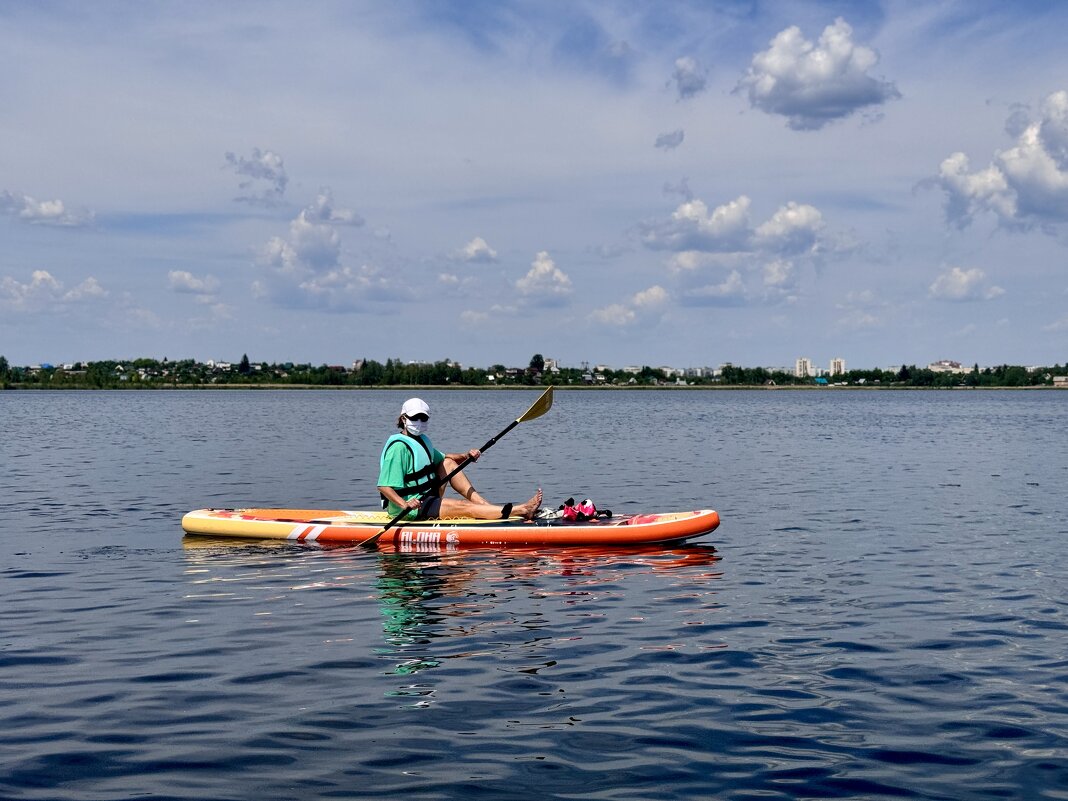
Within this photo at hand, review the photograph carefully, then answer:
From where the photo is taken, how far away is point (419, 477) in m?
16.1

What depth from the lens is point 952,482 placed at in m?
27.8

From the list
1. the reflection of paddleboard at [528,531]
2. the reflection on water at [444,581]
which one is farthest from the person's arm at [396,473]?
the reflection on water at [444,581]

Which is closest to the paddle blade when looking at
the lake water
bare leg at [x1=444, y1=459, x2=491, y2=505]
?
bare leg at [x1=444, y1=459, x2=491, y2=505]

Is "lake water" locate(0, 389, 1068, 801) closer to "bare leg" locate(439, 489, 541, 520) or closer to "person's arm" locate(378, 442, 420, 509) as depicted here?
"bare leg" locate(439, 489, 541, 520)

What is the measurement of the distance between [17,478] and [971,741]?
93.3ft

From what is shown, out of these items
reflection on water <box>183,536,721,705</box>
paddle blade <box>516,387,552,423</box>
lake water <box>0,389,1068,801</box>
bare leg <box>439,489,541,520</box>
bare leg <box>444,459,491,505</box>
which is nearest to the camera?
lake water <box>0,389,1068,801</box>

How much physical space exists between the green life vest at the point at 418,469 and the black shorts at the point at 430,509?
0.22m

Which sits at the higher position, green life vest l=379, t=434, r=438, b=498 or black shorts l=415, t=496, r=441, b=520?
green life vest l=379, t=434, r=438, b=498

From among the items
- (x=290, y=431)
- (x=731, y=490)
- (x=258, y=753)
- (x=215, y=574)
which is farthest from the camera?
(x=290, y=431)

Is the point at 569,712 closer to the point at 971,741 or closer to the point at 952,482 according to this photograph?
the point at 971,741

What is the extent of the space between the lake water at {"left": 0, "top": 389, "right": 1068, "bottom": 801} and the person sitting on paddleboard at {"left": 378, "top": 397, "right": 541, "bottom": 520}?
1007 millimetres

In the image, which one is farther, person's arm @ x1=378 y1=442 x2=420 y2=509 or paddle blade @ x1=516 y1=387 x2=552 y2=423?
paddle blade @ x1=516 y1=387 x2=552 y2=423

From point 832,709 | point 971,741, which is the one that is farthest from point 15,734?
point 971,741

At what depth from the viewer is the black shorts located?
16.3 metres
